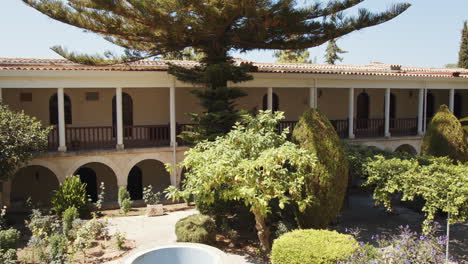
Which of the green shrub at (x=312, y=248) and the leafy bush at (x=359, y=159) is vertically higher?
the leafy bush at (x=359, y=159)

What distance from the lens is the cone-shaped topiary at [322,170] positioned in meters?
9.62

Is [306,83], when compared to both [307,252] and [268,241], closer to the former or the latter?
[268,241]

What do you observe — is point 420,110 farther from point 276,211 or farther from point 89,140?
point 89,140

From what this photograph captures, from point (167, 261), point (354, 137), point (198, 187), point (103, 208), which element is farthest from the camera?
point (354, 137)

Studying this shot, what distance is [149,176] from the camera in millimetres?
16859

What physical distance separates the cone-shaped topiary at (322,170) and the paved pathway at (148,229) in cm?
210

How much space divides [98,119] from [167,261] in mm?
10250

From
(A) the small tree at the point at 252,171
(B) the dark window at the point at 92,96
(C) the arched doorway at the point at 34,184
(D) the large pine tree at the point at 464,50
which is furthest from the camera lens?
(D) the large pine tree at the point at 464,50

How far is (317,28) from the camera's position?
12875 millimetres

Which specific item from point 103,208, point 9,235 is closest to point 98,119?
point 103,208

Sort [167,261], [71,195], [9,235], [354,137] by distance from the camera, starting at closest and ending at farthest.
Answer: [167,261] < [9,235] < [71,195] < [354,137]

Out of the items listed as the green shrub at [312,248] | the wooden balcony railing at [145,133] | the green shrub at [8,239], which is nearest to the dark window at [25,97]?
the wooden balcony railing at [145,133]

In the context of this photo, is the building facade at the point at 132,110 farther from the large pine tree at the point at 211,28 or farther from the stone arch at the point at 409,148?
the large pine tree at the point at 211,28

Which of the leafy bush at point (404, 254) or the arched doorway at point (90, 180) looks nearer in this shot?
the leafy bush at point (404, 254)
